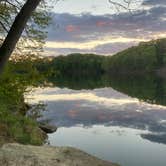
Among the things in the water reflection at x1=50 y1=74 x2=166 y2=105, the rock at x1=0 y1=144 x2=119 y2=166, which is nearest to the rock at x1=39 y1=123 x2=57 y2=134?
the rock at x1=0 y1=144 x2=119 y2=166

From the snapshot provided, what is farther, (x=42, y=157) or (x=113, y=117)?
(x=113, y=117)

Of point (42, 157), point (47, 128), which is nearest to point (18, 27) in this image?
point (42, 157)

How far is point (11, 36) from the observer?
12648mm

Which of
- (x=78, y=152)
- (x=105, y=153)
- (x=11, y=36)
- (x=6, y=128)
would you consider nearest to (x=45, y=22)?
(x=6, y=128)

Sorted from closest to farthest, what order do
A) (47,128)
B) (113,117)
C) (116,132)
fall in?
(47,128) < (116,132) < (113,117)

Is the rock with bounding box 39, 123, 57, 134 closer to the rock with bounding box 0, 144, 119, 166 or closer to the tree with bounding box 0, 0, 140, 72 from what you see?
the rock with bounding box 0, 144, 119, 166

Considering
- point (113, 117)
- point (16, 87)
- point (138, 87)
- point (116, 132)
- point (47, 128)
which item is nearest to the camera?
point (16, 87)

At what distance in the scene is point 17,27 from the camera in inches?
492

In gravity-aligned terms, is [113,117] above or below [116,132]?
below

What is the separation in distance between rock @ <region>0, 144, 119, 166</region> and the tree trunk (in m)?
3.46

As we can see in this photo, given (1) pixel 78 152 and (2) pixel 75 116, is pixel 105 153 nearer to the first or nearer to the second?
(1) pixel 78 152

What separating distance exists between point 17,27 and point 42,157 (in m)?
4.70

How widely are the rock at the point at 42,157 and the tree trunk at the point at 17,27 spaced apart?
3461mm

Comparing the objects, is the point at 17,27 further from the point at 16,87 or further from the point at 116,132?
the point at 116,132
